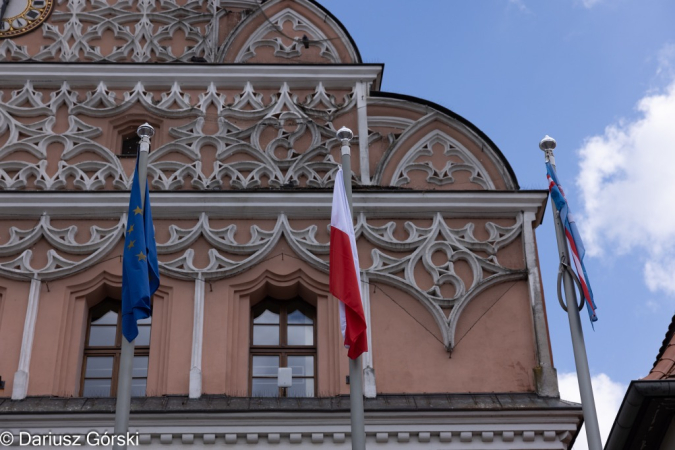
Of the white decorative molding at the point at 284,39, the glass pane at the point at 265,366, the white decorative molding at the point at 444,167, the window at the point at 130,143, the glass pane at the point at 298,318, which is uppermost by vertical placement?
the white decorative molding at the point at 284,39

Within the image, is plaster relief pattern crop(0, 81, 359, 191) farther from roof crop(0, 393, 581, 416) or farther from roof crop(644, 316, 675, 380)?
roof crop(644, 316, 675, 380)

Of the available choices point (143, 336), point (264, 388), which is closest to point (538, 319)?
point (264, 388)

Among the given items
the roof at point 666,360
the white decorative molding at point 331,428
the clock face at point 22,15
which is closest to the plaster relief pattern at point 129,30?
the clock face at point 22,15

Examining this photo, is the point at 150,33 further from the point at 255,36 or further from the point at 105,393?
the point at 105,393

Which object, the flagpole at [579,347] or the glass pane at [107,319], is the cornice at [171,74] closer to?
the glass pane at [107,319]

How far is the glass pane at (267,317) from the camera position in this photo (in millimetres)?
13297

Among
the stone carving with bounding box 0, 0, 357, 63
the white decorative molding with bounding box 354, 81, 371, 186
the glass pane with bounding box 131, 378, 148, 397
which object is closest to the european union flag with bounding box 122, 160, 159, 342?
the glass pane with bounding box 131, 378, 148, 397

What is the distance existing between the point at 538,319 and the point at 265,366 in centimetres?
271

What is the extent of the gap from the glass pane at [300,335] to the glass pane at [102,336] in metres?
1.76

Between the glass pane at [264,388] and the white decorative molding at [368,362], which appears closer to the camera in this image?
the white decorative molding at [368,362]

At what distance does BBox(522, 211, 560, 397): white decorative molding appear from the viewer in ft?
41.1

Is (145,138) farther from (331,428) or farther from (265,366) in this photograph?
(331,428)

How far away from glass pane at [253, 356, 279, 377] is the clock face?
5.25 metres

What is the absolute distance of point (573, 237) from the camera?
37.2ft
